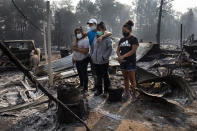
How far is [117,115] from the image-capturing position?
373 cm

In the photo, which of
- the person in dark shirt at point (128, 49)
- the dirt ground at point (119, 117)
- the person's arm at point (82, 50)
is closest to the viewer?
the dirt ground at point (119, 117)

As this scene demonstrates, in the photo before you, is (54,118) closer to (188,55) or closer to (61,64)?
(61,64)

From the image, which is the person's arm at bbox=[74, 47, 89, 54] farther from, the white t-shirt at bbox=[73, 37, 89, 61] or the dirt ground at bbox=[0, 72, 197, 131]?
the dirt ground at bbox=[0, 72, 197, 131]

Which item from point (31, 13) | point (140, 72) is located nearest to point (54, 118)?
point (140, 72)

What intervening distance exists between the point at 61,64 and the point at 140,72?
4.99 m

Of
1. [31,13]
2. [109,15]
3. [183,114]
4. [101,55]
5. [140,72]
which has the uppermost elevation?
[109,15]

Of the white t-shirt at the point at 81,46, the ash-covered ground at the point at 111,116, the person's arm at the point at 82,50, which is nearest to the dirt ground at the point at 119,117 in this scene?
the ash-covered ground at the point at 111,116

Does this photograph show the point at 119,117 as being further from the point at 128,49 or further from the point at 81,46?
the point at 81,46

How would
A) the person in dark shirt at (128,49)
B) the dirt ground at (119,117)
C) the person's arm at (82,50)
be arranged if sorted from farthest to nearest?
the person's arm at (82,50)
the person in dark shirt at (128,49)
the dirt ground at (119,117)

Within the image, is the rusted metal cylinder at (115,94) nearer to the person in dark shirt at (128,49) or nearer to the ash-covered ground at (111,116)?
the ash-covered ground at (111,116)

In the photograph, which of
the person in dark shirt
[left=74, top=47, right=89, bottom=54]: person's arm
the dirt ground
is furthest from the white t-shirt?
the dirt ground

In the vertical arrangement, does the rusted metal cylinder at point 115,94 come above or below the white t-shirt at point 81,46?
below

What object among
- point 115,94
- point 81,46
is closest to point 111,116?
point 115,94

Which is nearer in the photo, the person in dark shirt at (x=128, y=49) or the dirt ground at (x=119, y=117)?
the dirt ground at (x=119, y=117)
